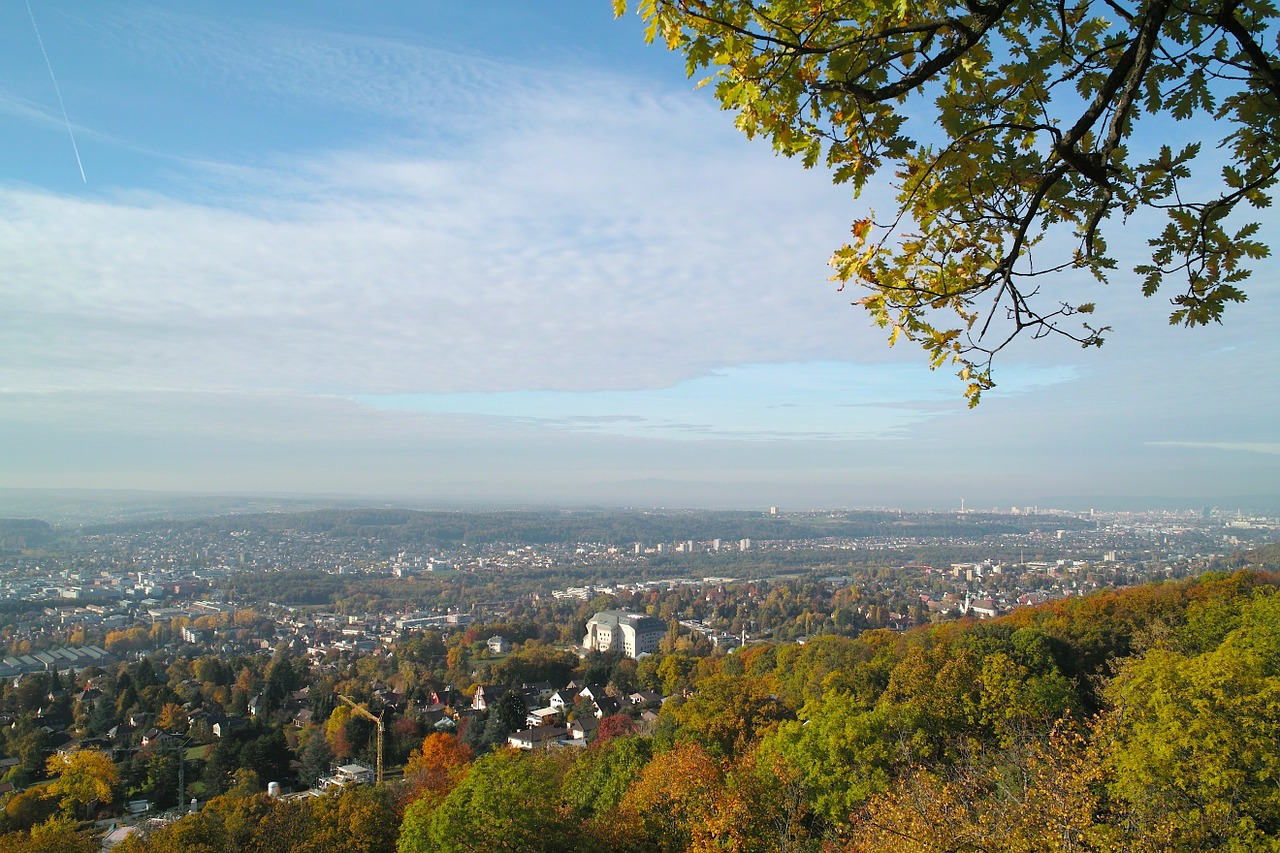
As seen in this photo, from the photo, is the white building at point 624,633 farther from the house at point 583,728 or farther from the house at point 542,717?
the house at point 583,728

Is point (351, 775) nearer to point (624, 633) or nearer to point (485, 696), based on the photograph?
point (485, 696)

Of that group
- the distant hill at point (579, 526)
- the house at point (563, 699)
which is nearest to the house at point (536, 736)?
the house at point (563, 699)

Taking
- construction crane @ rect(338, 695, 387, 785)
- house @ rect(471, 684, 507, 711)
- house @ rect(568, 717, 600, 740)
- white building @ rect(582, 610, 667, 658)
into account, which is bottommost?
white building @ rect(582, 610, 667, 658)

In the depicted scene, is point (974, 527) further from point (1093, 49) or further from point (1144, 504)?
point (1093, 49)

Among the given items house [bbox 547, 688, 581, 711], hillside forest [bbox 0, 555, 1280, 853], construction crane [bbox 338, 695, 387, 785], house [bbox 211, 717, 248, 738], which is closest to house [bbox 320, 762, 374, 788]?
construction crane [bbox 338, 695, 387, 785]

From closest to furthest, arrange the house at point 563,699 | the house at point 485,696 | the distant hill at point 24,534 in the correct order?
the house at point 563,699, the house at point 485,696, the distant hill at point 24,534

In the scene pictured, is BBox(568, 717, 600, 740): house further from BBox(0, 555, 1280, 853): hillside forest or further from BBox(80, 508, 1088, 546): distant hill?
BBox(80, 508, 1088, 546): distant hill
